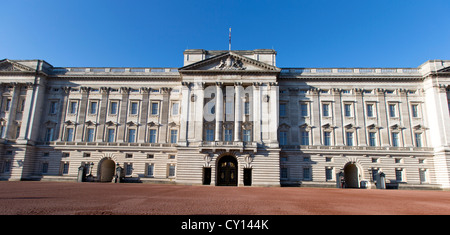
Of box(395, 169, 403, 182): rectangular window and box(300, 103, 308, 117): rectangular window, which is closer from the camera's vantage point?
box(395, 169, 403, 182): rectangular window

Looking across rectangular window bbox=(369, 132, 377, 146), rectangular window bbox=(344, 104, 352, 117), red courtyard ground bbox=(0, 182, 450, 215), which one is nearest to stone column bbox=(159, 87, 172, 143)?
red courtyard ground bbox=(0, 182, 450, 215)

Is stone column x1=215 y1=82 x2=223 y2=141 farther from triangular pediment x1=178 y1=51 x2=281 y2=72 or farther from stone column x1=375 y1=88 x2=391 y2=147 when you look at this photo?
stone column x1=375 y1=88 x2=391 y2=147

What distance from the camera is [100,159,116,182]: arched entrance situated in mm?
46062

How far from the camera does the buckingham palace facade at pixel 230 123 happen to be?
42156 mm

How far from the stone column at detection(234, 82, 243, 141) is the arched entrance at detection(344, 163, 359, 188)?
63.4 feet

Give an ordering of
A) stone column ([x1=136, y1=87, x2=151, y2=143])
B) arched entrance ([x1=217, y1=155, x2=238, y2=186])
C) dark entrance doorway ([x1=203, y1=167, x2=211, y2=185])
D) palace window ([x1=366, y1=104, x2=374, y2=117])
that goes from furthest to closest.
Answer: stone column ([x1=136, y1=87, x2=151, y2=143]), palace window ([x1=366, y1=104, x2=374, y2=117]), arched entrance ([x1=217, y1=155, x2=238, y2=186]), dark entrance doorway ([x1=203, y1=167, x2=211, y2=185])

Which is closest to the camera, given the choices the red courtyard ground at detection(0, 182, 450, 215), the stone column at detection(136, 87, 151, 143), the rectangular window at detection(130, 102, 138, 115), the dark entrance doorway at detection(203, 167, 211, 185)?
the red courtyard ground at detection(0, 182, 450, 215)

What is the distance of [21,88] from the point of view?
1880 inches

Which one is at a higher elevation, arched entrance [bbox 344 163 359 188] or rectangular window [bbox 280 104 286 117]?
rectangular window [bbox 280 104 286 117]

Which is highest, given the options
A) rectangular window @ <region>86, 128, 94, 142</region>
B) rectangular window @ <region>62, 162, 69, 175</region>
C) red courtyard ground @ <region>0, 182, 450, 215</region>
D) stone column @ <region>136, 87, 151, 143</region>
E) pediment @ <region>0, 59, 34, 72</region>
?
pediment @ <region>0, 59, 34, 72</region>
